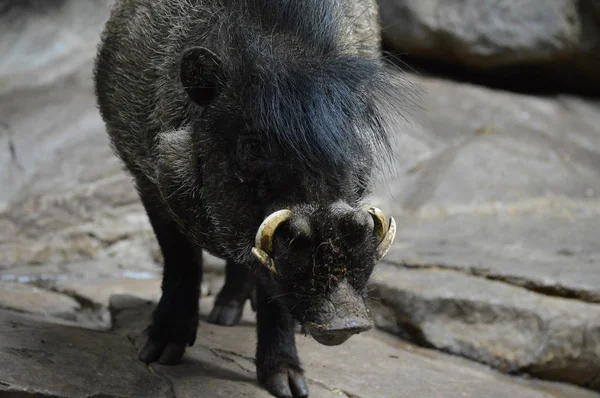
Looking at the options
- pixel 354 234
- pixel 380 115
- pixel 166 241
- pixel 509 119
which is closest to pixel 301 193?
pixel 354 234

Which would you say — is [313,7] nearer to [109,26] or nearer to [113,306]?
[109,26]

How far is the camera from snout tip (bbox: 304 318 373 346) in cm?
249

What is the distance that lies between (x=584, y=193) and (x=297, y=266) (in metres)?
4.56

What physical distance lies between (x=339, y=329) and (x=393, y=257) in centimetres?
272

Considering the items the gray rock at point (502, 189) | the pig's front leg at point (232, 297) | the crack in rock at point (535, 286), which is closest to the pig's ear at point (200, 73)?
the pig's front leg at point (232, 297)

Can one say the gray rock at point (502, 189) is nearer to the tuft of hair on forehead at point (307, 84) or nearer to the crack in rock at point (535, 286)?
the crack in rock at point (535, 286)

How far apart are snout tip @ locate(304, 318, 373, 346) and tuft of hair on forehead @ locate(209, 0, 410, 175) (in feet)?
1.63

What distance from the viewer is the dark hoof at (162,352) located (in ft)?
11.5

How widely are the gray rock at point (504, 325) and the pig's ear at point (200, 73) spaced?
5.16 ft

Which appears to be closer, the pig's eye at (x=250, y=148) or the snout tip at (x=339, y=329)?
the snout tip at (x=339, y=329)

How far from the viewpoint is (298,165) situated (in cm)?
267

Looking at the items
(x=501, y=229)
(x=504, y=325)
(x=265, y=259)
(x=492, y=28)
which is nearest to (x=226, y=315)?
(x=504, y=325)

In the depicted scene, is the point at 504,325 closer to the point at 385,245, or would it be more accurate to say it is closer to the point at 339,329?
the point at 385,245

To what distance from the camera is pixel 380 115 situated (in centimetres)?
295
